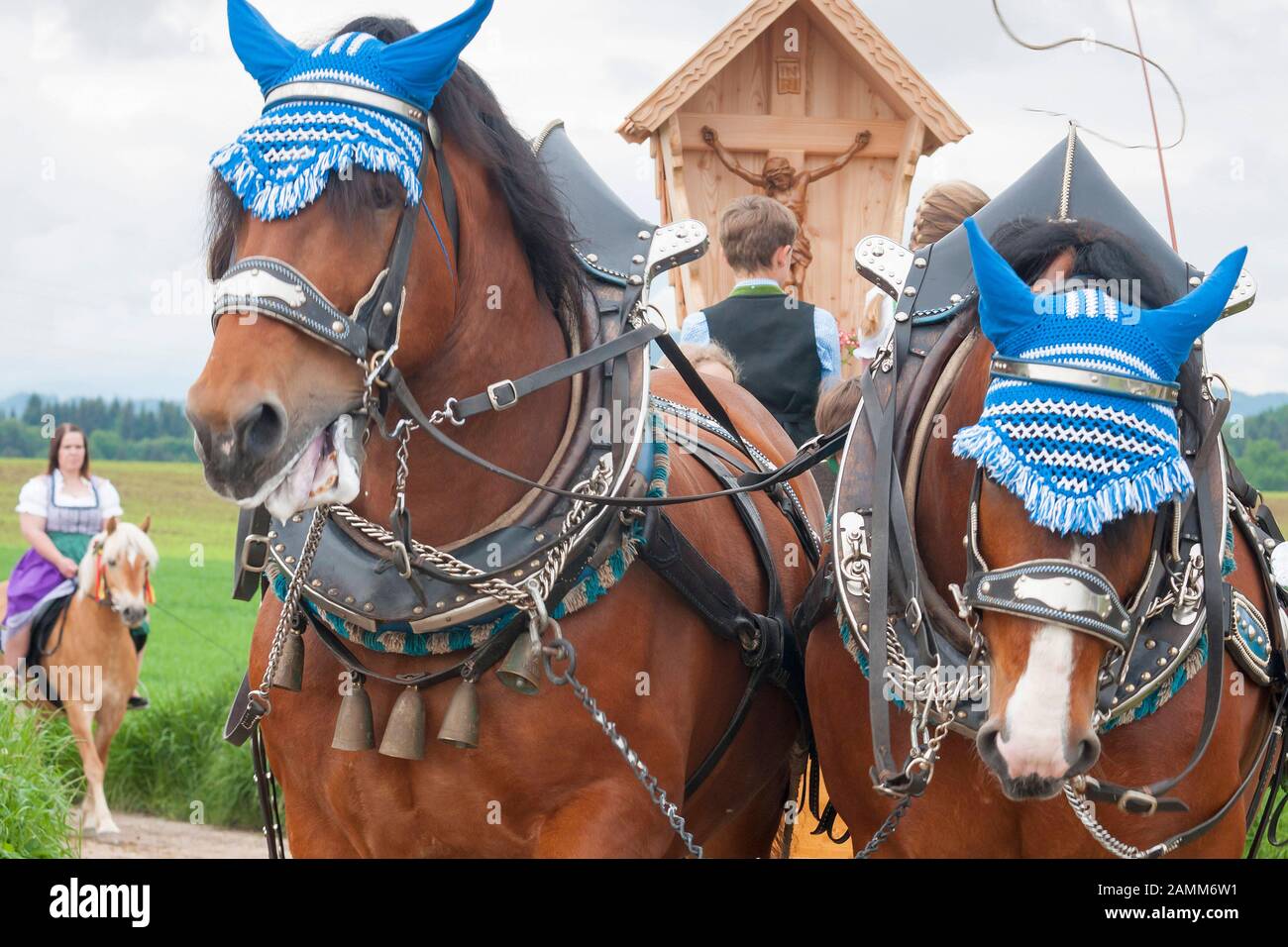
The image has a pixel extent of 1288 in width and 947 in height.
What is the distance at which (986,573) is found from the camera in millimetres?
2305

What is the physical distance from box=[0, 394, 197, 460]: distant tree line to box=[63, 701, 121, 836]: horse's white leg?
28.3 ft

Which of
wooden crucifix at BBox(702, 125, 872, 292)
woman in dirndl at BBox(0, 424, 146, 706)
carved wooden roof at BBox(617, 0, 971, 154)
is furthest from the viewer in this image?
woman in dirndl at BBox(0, 424, 146, 706)

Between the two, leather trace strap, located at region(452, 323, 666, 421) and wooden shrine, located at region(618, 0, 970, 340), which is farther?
wooden shrine, located at region(618, 0, 970, 340)

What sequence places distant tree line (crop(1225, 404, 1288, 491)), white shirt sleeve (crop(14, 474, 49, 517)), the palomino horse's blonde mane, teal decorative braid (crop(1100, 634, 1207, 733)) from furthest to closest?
white shirt sleeve (crop(14, 474, 49, 517)) → the palomino horse's blonde mane → distant tree line (crop(1225, 404, 1288, 491)) → teal decorative braid (crop(1100, 634, 1207, 733))

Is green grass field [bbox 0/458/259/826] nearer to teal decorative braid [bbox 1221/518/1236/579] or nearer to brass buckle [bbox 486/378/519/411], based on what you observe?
brass buckle [bbox 486/378/519/411]

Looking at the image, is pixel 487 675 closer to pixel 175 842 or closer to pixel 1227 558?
pixel 1227 558

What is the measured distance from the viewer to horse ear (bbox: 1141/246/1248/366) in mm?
2377

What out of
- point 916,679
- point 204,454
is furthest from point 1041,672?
point 204,454

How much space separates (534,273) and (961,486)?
90 cm

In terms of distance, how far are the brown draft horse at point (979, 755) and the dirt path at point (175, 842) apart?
550 cm

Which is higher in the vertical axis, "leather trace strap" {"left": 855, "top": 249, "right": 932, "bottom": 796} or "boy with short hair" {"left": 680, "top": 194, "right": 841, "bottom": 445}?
"boy with short hair" {"left": 680, "top": 194, "right": 841, "bottom": 445}

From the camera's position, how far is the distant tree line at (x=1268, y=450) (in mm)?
6266

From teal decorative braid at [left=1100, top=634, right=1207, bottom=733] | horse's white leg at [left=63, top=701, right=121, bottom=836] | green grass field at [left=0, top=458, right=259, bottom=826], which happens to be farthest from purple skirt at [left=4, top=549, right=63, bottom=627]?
teal decorative braid at [left=1100, top=634, right=1207, bottom=733]

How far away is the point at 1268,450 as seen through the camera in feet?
21.4
